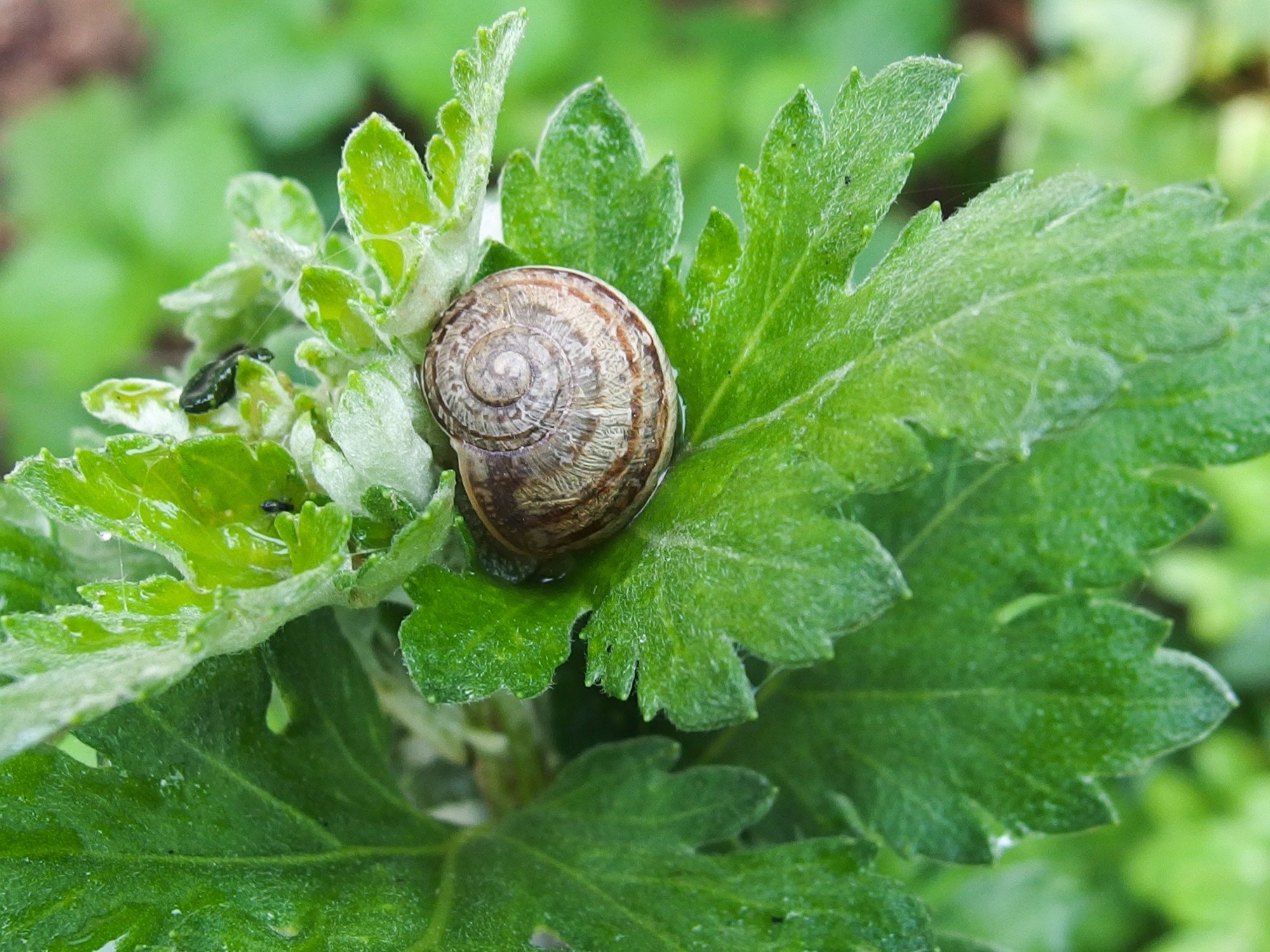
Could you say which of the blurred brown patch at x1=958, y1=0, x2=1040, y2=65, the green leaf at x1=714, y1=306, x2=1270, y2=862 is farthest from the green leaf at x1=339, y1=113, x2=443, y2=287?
the blurred brown patch at x1=958, y1=0, x2=1040, y2=65

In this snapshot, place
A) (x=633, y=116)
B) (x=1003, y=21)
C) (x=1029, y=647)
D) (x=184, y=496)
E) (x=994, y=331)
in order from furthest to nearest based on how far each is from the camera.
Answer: (x=1003, y=21) < (x=633, y=116) < (x=1029, y=647) < (x=184, y=496) < (x=994, y=331)

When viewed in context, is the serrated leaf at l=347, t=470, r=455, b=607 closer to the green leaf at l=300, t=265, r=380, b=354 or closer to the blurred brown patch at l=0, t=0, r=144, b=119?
the green leaf at l=300, t=265, r=380, b=354

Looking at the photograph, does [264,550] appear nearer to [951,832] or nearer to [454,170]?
[454,170]

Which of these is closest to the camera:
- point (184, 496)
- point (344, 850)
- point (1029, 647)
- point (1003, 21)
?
point (184, 496)

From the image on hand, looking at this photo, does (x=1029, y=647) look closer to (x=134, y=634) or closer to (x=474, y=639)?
(x=474, y=639)

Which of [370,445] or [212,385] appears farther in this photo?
[212,385]

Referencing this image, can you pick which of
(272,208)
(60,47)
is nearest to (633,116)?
(60,47)

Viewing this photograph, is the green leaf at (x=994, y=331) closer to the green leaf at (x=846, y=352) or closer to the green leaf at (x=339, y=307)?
the green leaf at (x=846, y=352)
